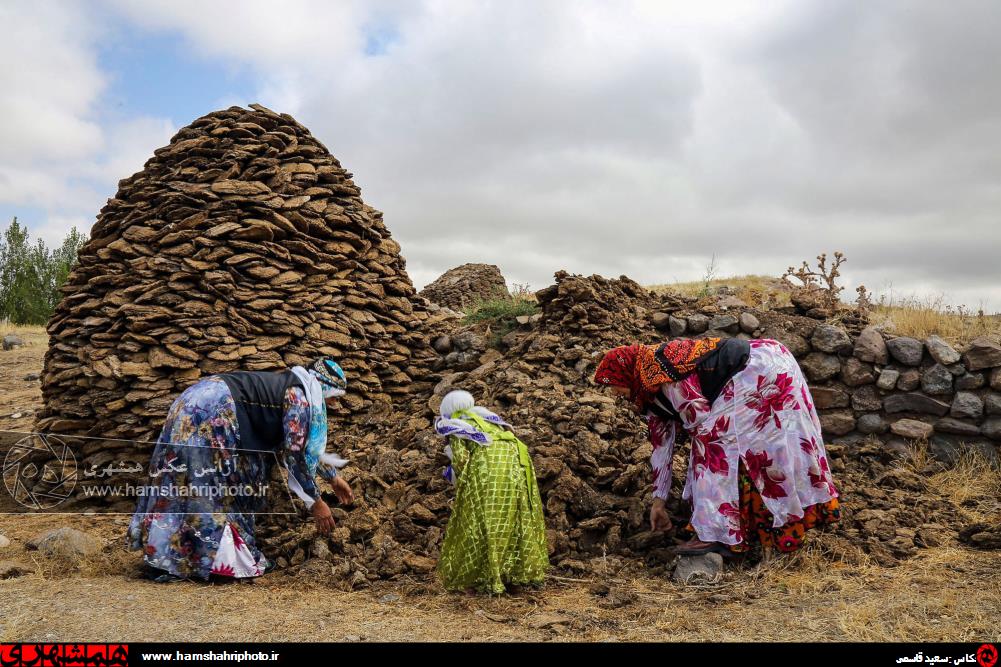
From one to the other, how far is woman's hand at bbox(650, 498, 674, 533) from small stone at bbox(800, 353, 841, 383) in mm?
2575

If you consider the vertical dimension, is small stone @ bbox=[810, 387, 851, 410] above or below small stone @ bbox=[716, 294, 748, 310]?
below

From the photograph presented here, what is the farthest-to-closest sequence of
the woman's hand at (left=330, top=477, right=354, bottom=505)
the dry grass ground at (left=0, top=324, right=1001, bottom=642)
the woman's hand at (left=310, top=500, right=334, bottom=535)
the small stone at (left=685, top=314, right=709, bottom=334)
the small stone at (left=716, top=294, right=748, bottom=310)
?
1. the small stone at (left=716, top=294, right=748, bottom=310)
2. the small stone at (left=685, top=314, right=709, bottom=334)
3. the woman's hand at (left=330, top=477, right=354, bottom=505)
4. the woman's hand at (left=310, top=500, right=334, bottom=535)
5. the dry grass ground at (left=0, top=324, right=1001, bottom=642)

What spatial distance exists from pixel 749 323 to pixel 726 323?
204mm

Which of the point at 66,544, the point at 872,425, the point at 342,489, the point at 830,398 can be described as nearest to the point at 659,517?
the point at 342,489

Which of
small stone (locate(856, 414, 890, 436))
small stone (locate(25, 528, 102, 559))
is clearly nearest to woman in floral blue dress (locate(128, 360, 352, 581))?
small stone (locate(25, 528, 102, 559))

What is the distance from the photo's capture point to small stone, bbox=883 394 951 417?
569 cm

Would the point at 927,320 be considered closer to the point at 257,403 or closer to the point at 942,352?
the point at 942,352

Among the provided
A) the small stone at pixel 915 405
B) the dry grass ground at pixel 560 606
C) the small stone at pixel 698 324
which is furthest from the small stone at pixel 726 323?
the dry grass ground at pixel 560 606

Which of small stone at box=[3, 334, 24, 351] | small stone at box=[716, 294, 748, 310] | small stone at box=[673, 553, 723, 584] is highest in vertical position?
small stone at box=[716, 294, 748, 310]

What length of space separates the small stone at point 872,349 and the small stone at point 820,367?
19cm

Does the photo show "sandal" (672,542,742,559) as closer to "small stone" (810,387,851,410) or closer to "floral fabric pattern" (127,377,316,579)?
"floral fabric pattern" (127,377,316,579)

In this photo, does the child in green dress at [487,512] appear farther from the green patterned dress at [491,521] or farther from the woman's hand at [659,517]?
the woman's hand at [659,517]

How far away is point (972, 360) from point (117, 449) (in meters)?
7.26

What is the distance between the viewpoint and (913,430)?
18.5 ft
